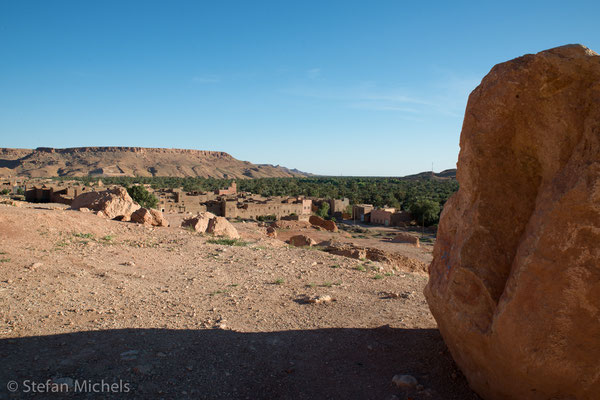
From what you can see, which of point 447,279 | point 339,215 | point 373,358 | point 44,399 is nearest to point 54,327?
point 44,399

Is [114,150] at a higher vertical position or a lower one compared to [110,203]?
higher

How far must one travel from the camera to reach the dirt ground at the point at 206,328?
3.57 m

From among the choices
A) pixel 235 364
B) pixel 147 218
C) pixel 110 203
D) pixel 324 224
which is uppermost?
pixel 110 203

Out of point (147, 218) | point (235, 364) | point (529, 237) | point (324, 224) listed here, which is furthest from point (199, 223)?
point (324, 224)

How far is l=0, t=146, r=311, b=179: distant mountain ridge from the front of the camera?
114 metres

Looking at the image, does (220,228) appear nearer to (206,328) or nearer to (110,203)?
(110,203)

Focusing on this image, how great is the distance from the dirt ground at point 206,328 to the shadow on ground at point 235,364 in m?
0.02

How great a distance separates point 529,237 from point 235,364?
2.99 meters

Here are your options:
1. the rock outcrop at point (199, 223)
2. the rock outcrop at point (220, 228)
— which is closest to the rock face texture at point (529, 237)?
the rock outcrop at point (220, 228)

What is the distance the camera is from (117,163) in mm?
126062

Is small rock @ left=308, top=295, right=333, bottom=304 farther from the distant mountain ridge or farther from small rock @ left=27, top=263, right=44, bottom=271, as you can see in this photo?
the distant mountain ridge

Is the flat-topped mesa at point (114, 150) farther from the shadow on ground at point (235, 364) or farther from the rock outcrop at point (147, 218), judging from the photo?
the shadow on ground at point (235, 364)

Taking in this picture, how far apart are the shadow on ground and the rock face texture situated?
Result: 73 centimetres

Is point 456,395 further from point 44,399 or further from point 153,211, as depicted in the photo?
point 153,211
